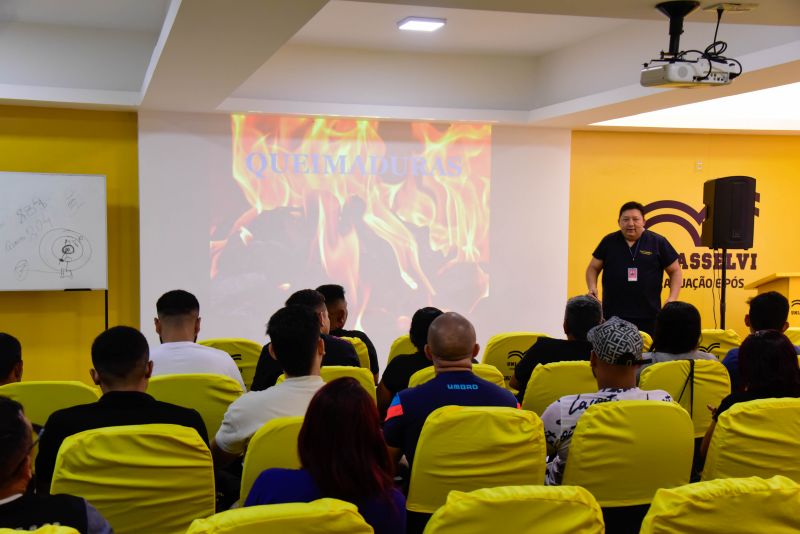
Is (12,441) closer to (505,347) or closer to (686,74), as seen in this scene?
(505,347)

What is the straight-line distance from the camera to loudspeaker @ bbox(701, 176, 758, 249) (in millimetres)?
7672

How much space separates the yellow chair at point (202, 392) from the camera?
3367 millimetres

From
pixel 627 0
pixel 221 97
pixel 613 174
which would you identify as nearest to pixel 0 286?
pixel 221 97

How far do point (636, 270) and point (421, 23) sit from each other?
2.66 meters

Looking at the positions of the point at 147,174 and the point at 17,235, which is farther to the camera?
the point at 147,174

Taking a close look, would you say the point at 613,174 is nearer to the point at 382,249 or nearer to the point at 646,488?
the point at 382,249

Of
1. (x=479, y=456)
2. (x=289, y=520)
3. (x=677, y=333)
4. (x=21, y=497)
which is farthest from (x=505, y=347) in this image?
(x=21, y=497)

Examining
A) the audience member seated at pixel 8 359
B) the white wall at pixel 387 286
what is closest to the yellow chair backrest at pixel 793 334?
the white wall at pixel 387 286

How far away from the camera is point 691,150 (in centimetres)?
920

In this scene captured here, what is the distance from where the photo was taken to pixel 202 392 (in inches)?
134

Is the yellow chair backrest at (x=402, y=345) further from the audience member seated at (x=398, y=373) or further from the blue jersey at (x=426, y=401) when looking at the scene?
the blue jersey at (x=426, y=401)

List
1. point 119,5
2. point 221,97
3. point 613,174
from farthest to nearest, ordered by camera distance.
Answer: point 613,174
point 221,97
point 119,5

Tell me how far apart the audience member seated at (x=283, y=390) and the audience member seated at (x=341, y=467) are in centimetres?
88

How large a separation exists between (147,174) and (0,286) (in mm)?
1591
